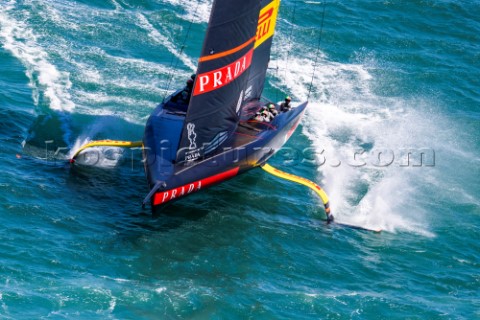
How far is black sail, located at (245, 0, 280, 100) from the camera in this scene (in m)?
30.8

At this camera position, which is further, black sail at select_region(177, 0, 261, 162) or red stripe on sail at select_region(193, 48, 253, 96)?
red stripe on sail at select_region(193, 48, 253, 96)

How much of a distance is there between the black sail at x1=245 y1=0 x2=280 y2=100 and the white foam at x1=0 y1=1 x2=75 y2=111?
7.05 m

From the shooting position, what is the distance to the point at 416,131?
34.7m

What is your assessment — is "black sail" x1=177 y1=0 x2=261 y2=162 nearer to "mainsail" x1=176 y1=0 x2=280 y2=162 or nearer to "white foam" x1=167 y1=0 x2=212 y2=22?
"mainsail" x1=176 y1=0 x2=280 y2=162

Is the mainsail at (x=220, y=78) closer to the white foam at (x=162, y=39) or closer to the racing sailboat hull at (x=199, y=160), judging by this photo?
the racing sailboat hull at (x=199, y=160)

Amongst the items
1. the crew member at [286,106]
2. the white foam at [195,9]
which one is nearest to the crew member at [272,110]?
the crew member at [286,106]

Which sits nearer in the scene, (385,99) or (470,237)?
(470,237)

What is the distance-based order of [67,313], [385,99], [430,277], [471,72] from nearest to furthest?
[67,313] < [430,277] < [385,99] < [471,72]

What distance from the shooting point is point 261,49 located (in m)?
31.5

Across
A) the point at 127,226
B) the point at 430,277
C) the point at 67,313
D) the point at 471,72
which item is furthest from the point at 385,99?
the point at 67,313

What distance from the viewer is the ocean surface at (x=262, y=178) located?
74.6 ft

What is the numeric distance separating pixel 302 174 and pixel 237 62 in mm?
6318

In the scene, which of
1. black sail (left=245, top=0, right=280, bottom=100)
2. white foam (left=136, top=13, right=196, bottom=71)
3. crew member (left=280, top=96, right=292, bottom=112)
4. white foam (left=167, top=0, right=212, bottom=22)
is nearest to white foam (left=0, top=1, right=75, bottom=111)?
white foam (left=136, top=13, right=196, bottom=71)

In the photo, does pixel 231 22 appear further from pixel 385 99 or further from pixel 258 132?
pixel 385 99
